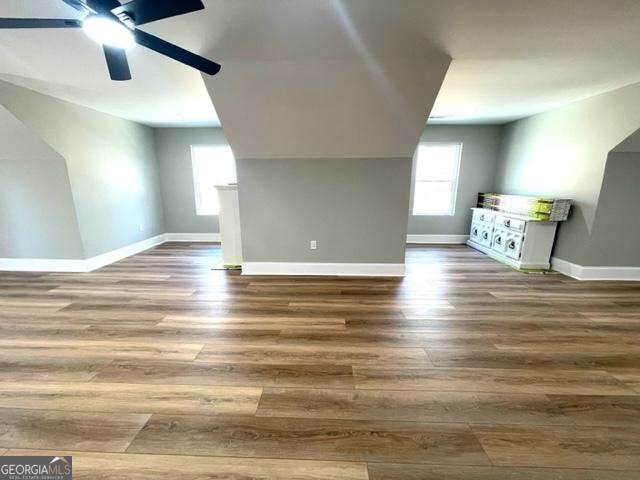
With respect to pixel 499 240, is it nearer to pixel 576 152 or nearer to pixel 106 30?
pixel 576 152

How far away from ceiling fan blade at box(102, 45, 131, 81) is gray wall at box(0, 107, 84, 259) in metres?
2.62

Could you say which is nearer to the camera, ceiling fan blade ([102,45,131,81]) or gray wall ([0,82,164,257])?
ceiling fan blade ([102,45,131,81])

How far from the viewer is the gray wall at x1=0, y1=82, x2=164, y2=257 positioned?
3272 millimetres

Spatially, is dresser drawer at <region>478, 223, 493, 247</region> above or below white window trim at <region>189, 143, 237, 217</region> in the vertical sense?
below

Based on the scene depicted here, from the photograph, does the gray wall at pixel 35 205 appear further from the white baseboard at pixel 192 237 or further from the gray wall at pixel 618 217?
the gray wall at pixel 618 217

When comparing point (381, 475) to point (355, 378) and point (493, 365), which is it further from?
point (493, 365)

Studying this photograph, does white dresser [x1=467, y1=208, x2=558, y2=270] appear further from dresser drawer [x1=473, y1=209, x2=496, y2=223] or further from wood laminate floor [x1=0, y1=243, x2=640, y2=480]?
wood laminate floor [x1=0, y1=243, x2=640, y2=480]

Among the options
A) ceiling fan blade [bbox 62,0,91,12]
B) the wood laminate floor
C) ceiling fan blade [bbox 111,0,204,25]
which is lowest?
the wood laminate floor

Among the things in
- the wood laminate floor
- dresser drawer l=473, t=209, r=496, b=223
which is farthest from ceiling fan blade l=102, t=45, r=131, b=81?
dresser drawer l=473, t=209, r=496, b=223

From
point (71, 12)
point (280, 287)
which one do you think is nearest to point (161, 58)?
point (71, 12)

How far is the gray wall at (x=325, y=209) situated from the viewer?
3529 millimetres

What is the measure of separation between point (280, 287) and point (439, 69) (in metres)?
2.83

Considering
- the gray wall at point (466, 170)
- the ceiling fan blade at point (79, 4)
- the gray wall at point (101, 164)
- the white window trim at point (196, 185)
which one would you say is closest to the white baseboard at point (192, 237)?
the gray wall at point (101, 164)

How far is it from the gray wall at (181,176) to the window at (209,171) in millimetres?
96
